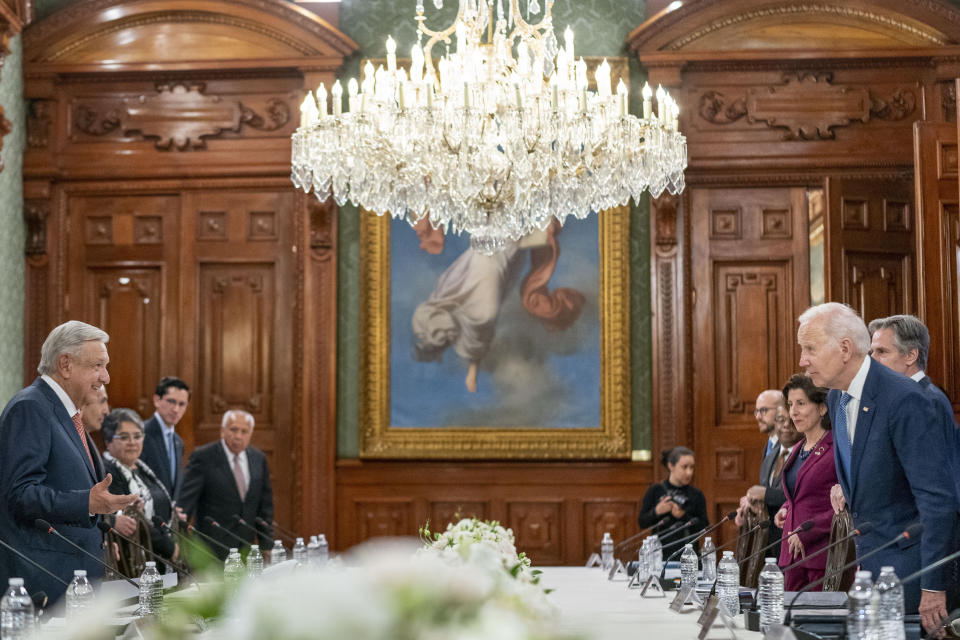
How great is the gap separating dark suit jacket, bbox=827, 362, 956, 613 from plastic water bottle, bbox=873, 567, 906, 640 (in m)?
0.67

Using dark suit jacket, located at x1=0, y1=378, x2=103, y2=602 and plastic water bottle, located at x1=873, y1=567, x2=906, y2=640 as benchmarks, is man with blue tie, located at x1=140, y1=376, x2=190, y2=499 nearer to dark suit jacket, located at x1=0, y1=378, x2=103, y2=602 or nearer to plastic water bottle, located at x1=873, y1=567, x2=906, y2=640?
dark suit jacket, located at x1=0, y1=378, x2=103, y2=602

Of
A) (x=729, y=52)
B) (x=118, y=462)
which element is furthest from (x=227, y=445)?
(x=729, y=52)

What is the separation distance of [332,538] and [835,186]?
4.24 metres

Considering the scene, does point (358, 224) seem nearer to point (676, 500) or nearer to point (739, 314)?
point (739, 314)

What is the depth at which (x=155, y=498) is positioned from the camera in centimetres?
564

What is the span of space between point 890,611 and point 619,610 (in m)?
1.25

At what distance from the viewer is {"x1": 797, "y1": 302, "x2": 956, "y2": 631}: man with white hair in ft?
11.5

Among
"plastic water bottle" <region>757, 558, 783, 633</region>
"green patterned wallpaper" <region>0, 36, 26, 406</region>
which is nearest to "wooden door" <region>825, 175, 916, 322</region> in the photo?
"plastic water bottle" <region>757, 558, 783, 633</region>

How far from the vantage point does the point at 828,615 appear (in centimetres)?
318

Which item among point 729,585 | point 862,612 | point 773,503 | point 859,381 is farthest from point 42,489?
point 773,503

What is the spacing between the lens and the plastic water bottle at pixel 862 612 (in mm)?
2762

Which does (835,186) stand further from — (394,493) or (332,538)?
(332,538)

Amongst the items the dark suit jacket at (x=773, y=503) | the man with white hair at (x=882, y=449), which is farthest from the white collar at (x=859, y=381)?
the dark suit jacket at (x=773, y=503)

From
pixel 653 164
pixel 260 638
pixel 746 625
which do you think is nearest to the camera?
pixel 260 638
